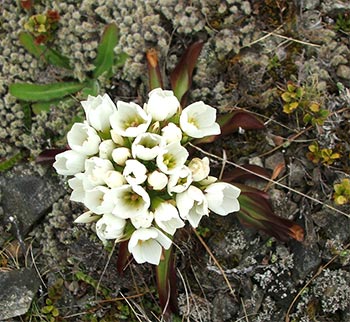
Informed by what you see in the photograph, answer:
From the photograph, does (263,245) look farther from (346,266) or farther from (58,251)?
(58,251)

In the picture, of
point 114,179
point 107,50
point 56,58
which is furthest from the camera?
point 56,58

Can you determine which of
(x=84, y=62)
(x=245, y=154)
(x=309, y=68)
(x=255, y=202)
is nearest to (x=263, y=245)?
(x=255, y=202)

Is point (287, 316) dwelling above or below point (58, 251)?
below

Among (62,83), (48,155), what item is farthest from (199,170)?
(62,83)

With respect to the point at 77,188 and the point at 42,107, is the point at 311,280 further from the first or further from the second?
the point at 42,107

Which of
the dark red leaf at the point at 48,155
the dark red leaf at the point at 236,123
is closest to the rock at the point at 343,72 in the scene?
the dark red leaf at the point at 236,123

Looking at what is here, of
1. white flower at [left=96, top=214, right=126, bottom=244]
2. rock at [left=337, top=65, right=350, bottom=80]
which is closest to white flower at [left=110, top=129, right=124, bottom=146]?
white flower at [left=96, top=214, right=126, bottom=244]

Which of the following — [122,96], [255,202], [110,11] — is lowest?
[255,202]

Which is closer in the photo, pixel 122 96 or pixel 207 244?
pixel 207 244
